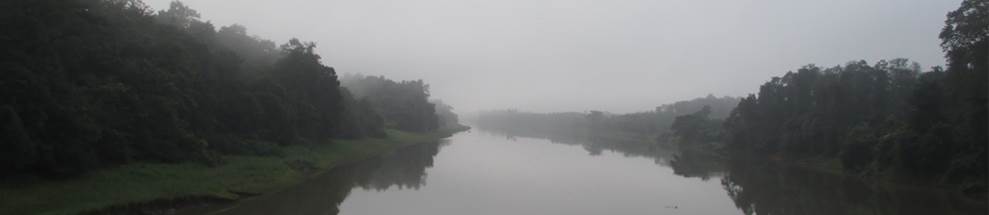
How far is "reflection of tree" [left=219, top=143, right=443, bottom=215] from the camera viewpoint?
62.9 ft

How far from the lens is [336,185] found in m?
25.9

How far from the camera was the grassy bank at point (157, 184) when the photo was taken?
46.0 feet

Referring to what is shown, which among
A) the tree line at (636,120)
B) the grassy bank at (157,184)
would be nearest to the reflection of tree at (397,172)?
the grassy bank at (157,184)

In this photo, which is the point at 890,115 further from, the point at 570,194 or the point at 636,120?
the point at 636,120

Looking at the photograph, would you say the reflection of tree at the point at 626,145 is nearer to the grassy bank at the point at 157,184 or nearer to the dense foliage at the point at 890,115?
the dense foliage at the point at 890,115

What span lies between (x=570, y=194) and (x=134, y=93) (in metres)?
16.1

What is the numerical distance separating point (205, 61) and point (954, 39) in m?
35.6

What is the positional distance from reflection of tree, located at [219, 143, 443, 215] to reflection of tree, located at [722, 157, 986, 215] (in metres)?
14.7

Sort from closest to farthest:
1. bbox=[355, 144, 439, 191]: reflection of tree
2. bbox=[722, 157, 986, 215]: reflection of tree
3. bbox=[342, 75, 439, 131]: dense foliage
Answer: bbox=[722, 157, 986, 215]: reflection of tree
bbox=[355, 144, 439, 191]: reflection of tree
bbox=[342, 75, 439, 131]: dense foliage

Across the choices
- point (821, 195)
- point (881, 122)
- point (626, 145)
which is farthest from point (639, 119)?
point (821, 195)

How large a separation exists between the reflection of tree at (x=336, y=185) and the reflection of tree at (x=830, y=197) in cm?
1473

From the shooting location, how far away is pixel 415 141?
65.2 m

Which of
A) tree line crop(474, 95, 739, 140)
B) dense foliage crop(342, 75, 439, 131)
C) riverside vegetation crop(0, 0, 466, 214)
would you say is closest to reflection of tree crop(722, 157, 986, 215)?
riverside vegetation crop(0, 0, 466, 214)

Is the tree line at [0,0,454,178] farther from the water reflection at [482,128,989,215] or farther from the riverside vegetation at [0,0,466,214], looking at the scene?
the water reflection at [482,128,989,215]
